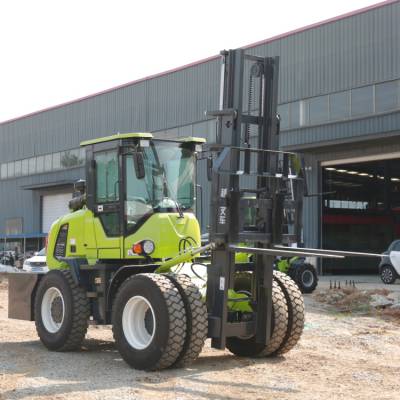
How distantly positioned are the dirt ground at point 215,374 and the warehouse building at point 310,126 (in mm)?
8542

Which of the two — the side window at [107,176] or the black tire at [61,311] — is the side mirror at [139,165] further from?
the black tire at [61,311]

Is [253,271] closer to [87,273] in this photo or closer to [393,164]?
[87,273]

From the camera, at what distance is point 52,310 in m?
10.7

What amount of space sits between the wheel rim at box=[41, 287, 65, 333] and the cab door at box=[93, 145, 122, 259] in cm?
96

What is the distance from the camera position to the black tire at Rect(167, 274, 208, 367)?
8.48 meters

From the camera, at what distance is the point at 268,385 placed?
7957 mm

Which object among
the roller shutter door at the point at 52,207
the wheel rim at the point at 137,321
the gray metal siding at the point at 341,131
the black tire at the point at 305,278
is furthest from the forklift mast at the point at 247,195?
the roller shutter door at the point at 52,207

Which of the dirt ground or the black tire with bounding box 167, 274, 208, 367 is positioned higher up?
the black tire with bounding box 167, 274, 208, 367

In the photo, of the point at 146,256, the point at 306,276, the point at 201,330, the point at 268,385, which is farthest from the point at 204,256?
the point at 306,276

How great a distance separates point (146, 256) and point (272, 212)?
1.80 meters

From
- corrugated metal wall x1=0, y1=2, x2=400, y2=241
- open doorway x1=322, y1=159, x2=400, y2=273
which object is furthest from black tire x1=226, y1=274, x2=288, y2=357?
open doorway x1=322, y1=159, x2=400, y2=273

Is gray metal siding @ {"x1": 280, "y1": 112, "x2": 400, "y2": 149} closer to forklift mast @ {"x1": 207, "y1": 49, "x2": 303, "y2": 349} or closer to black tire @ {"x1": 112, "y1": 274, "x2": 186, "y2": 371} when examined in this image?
forklift mast @ {"x1": 207, "y1": 49, "x2": 303, "y2": 349}

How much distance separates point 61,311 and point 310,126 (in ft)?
74.6

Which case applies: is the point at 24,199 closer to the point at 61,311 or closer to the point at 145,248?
the point at 61,311
